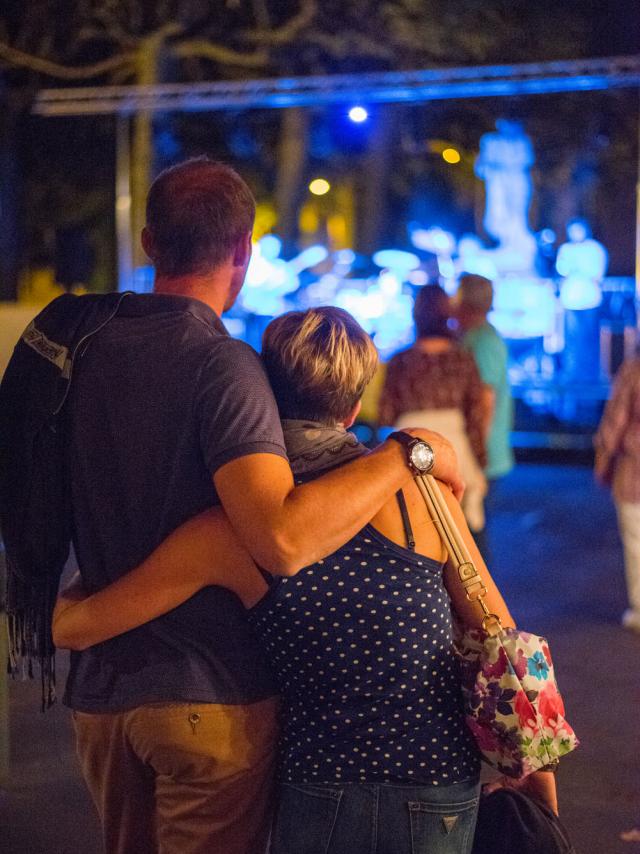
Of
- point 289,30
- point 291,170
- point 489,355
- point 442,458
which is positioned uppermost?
point 289,30

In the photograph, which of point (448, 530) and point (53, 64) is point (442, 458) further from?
point (53, 64)

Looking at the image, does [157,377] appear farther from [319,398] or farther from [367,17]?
[367,17]

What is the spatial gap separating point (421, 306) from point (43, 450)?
13.1 feet

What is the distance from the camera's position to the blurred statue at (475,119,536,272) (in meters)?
14.5

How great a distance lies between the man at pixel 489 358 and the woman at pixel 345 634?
4.38m

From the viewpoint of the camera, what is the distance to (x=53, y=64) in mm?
16875

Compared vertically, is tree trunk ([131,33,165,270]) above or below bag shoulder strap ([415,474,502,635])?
above

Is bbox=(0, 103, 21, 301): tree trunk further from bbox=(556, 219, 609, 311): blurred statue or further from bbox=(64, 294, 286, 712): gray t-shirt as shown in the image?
bbox=(64, 294, 286, 712): gray t-shirt

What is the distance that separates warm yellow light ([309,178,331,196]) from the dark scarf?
51.3ft

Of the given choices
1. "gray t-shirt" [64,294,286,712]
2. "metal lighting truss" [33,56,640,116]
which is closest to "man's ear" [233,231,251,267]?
"gray t-shirt" [64,294,286,712]

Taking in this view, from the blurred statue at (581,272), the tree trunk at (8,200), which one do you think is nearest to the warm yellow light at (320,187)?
the blurred statue at (581,272)

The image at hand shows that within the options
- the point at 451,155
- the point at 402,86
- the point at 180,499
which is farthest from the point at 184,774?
the point at 451,155

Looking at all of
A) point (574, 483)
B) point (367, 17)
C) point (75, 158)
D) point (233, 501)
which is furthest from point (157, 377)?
point (75, 158)

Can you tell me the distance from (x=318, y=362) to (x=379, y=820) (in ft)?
2.68
